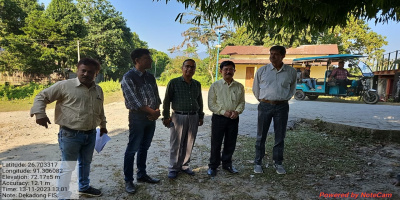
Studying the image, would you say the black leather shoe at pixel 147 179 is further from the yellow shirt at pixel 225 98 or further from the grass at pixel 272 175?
the yellow shirt at pixel 225 98

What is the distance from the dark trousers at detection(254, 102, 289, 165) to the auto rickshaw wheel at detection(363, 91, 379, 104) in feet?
32.9

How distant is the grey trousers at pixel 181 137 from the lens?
10.2ft

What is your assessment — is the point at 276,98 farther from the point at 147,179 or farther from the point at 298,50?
the point at 298,50

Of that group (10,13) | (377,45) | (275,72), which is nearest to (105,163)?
(275,72)

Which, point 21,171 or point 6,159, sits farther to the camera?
point 6,159

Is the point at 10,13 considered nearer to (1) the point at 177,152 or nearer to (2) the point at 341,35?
(1) the point at 177,152

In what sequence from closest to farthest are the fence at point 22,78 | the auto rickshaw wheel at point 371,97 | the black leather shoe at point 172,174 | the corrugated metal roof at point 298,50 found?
the black leather shoe at point 172,174, the auto rickshaw wheel at point 371,97, the corrugated metal roof at point 298,50, the fence at point 22,78

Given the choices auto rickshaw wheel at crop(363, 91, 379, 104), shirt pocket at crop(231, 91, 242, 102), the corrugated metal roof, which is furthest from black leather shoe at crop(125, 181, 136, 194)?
the corrugated metal roof

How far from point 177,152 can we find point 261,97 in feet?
4.78

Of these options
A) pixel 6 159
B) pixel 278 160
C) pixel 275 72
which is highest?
pixel 275 72

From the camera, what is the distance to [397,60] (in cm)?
1271

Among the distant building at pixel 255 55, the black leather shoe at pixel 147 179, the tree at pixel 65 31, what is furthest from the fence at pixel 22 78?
the black leather shoe at pixel 147 179

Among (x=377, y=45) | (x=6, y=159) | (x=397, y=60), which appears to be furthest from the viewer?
(x=377, y=45)

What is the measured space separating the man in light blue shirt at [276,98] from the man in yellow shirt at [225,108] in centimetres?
36
